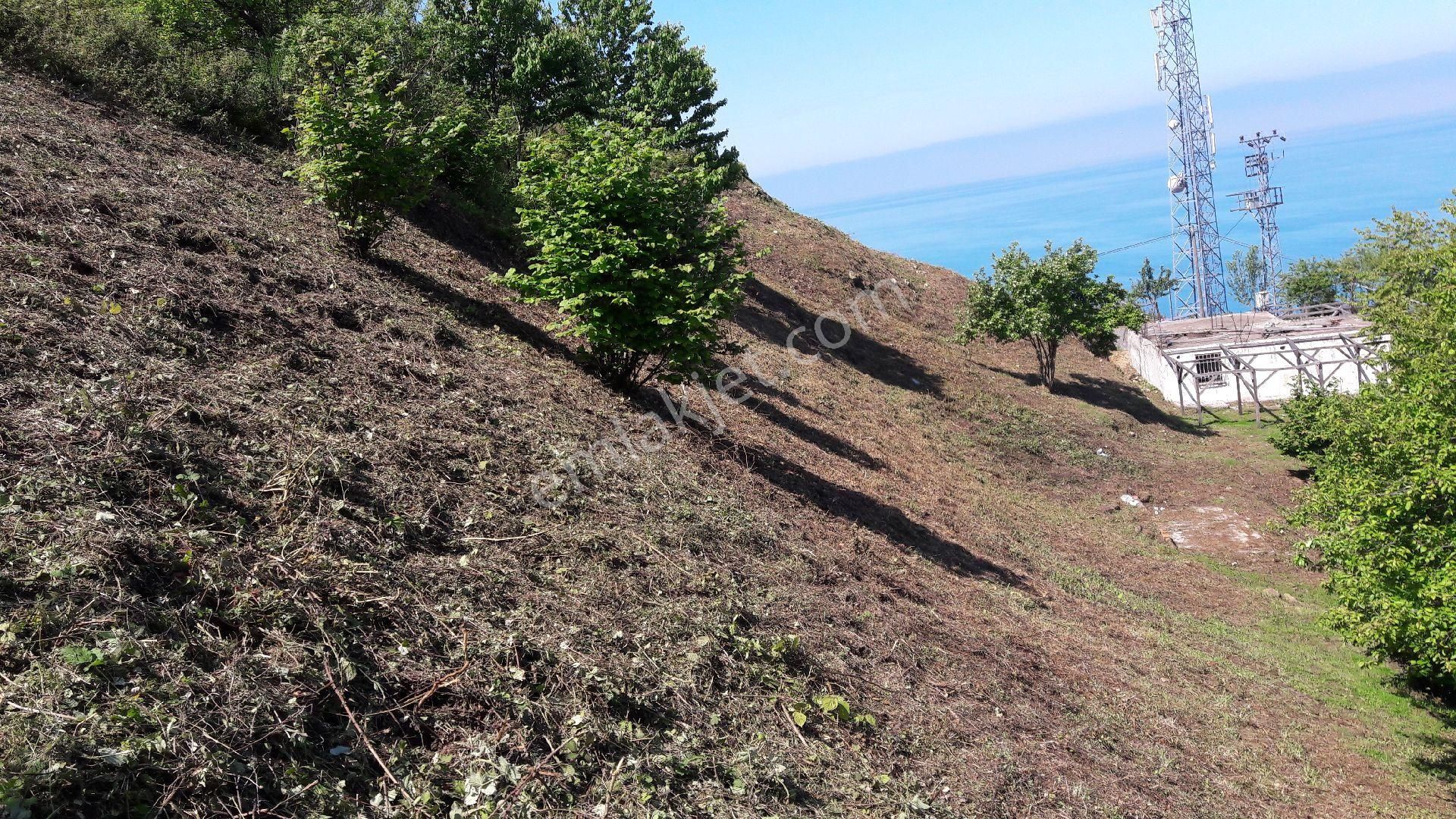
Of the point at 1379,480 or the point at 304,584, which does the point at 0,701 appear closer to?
the point at 304,584

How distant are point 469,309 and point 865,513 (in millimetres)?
6096

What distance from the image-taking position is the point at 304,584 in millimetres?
5035

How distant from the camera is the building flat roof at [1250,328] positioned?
30844mm

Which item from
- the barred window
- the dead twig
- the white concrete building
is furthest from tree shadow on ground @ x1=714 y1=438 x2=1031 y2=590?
the barred window

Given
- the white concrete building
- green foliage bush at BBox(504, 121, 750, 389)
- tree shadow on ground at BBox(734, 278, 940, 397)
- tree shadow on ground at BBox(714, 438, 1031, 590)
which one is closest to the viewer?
green foliage bush at BBox(504, 121, 750, 389)

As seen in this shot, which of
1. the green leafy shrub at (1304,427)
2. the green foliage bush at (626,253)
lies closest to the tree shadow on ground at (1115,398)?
the green leafy shrub at (1304,427)

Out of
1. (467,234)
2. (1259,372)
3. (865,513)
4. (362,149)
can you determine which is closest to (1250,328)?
(1259,372)

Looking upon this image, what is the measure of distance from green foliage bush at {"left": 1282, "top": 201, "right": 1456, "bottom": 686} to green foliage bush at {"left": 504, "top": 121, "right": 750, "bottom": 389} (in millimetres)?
7722

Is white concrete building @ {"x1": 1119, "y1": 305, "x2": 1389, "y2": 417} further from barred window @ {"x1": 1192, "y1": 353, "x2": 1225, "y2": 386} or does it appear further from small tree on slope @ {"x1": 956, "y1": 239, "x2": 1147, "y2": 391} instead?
small tree on slope @ {"x1": 956, "y1": 239, "x2": 1147, "y2": 391}

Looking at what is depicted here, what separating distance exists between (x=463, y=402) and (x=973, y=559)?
7.37 m

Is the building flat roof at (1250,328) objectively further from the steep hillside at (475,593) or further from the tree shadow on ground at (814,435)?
the tree shadow on ground at (814,435)

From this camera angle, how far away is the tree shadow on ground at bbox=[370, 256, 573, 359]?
1115 cm

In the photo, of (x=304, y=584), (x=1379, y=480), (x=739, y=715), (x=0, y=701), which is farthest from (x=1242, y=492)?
(x=0, y=701)

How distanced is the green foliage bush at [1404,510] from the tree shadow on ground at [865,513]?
3.81 meters
